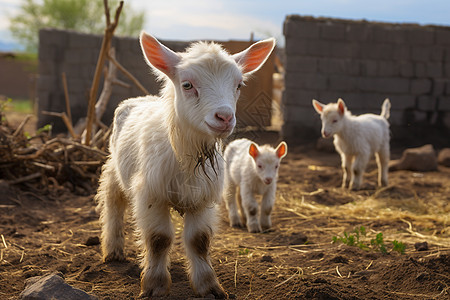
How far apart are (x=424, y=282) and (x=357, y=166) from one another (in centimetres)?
455

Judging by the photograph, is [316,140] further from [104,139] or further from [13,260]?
[13,260]

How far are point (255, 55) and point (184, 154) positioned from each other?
3.33 ft

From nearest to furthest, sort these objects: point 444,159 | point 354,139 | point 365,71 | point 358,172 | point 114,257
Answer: point 114,257 < point 358,172 < point 354,139 < point 444,159 < point 365,71

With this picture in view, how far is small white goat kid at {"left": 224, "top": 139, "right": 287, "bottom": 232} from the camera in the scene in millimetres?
5930

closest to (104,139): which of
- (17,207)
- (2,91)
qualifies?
(17,207)

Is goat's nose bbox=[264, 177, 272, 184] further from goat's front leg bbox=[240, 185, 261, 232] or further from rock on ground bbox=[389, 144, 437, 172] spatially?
rock on ground bbox=[389, 144, 437, 172]

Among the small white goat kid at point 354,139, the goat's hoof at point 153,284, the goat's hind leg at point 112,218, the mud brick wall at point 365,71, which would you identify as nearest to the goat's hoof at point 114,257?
the goat's hind leg at point 112,218

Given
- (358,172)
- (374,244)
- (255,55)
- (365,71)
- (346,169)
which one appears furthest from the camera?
(365,71)

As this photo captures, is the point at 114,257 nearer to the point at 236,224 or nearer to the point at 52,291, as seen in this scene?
the point at 52,291

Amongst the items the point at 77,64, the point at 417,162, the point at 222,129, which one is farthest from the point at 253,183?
the point at 77,64

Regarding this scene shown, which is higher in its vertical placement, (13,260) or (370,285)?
(370,285)

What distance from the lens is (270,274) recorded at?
14.0ft

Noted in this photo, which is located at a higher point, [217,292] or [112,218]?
[112,218]

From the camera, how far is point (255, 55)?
3.98 m
